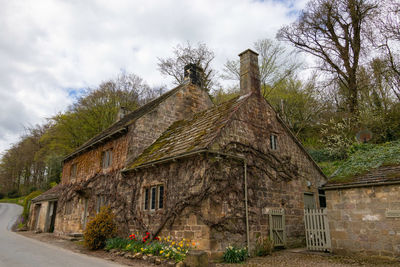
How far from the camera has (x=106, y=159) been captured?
16.5 m

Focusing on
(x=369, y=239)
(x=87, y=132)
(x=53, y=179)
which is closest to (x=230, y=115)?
(x=369, y=239)

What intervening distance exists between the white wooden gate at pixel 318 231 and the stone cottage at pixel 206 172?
88 centimetres

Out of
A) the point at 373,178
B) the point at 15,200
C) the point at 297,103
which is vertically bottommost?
the point at 373,178

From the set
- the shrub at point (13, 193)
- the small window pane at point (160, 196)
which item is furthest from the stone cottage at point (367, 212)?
the shrub at point (13, 193)

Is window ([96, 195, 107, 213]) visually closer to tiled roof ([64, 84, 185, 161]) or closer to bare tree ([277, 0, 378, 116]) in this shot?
tiled roof ([64, 84, 185, 161])

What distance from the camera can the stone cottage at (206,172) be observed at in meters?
9.81

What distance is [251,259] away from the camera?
380 inches

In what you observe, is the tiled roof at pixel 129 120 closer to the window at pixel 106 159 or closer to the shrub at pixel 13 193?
the window at pixel 106 159

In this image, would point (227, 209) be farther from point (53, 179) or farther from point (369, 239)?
point (53, 179)

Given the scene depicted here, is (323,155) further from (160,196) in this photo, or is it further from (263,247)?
(160,196)

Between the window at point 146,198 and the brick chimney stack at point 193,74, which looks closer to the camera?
the window at point 146,198

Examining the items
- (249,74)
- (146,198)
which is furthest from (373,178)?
(146,198)

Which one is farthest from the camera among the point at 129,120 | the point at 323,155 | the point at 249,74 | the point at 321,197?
the point at 323,155

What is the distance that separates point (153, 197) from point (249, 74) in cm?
706
